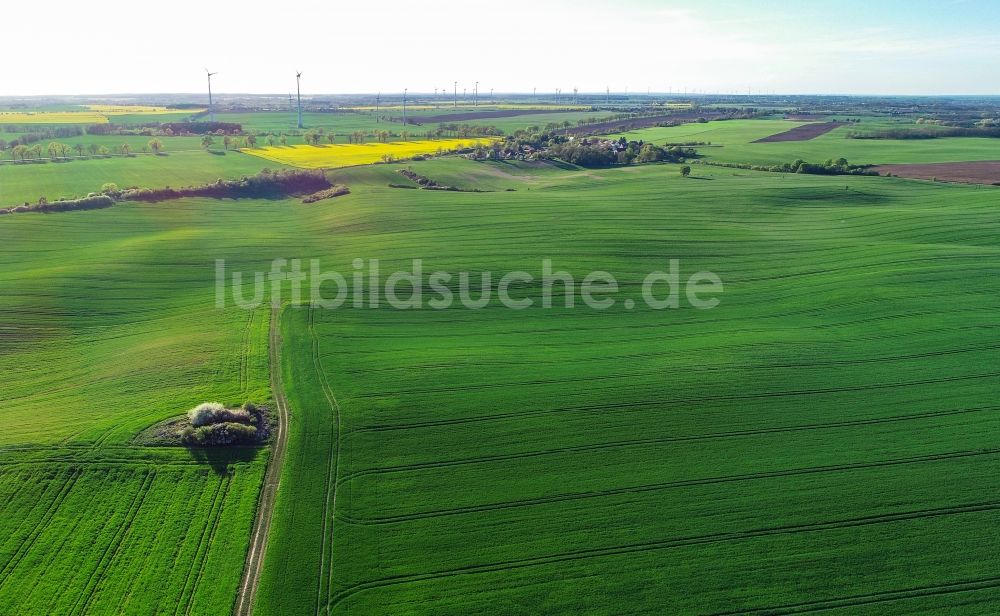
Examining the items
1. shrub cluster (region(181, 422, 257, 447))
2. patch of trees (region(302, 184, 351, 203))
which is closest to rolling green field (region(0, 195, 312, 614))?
shrub cluster (region(181, 422, 257, 447))

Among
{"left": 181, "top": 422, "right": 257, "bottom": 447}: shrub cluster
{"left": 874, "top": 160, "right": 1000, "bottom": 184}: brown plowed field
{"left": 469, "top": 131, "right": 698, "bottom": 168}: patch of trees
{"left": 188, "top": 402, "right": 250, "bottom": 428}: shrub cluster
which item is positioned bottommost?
{"left": 181, "top": 422, "right": 257, "bottom": 447}: shrub cluster

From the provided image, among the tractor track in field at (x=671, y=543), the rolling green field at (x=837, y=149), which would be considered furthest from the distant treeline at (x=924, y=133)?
the tractor track in field at (x=671, y=543)

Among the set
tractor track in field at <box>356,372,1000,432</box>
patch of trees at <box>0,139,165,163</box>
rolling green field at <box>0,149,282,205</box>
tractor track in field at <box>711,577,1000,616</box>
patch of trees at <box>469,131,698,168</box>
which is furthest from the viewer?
patch of trees at <box>469,131,698,168</box>

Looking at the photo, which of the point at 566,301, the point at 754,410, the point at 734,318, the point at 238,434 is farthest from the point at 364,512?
the point at 734,318

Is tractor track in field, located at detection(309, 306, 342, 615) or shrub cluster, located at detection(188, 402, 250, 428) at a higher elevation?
shrub cluster, located at detection(188, 402, 250, 428)

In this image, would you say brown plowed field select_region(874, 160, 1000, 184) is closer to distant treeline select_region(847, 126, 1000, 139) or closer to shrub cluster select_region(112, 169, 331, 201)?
distant treeline select_region(847, 126, 1000, 139)

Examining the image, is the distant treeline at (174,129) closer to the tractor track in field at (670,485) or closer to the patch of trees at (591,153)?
the patch of trees at (591,153)
